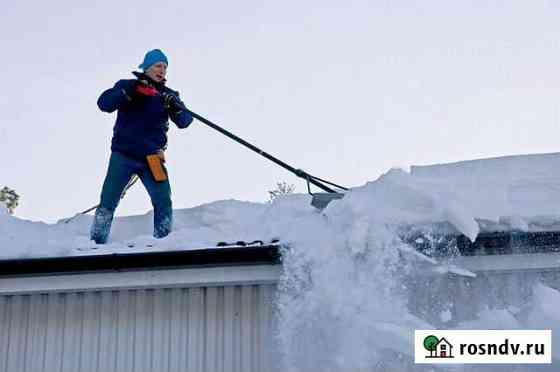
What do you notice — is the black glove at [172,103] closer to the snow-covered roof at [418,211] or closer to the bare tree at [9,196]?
the snow-covered roof at [418,211]

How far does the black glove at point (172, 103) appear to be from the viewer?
6.30m

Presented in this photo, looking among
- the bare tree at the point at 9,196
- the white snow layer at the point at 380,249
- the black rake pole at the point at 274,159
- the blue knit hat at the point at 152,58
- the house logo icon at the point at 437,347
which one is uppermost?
the bare tree at the point at 9,196

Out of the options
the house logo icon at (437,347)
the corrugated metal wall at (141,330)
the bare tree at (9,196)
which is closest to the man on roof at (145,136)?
the corrugated metal wall at (141,330)

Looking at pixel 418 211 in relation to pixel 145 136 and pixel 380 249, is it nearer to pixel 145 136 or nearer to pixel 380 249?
pixel 380 249

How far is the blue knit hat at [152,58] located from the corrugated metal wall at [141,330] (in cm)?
204

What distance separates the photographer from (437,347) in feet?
13.7

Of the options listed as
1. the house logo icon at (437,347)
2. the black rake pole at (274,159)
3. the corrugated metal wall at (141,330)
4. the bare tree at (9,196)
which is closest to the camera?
the house logo icon at (437,347)

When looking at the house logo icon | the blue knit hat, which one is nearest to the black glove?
the blue knit hat

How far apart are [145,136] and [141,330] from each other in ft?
6.22

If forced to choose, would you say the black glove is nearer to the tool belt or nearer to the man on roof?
the man on roof

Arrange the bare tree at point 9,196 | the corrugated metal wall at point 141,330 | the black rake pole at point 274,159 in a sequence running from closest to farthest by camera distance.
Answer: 1. the corrugated metal wall at point 141,330
2. the black rake pole at point 274,159
3. the bare tree at point 9,196

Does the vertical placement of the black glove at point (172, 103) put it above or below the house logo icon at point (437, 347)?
above

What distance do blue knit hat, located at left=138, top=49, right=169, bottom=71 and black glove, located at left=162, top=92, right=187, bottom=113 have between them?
0.84 feet

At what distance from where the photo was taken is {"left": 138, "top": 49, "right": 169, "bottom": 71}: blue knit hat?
6.33 meters
